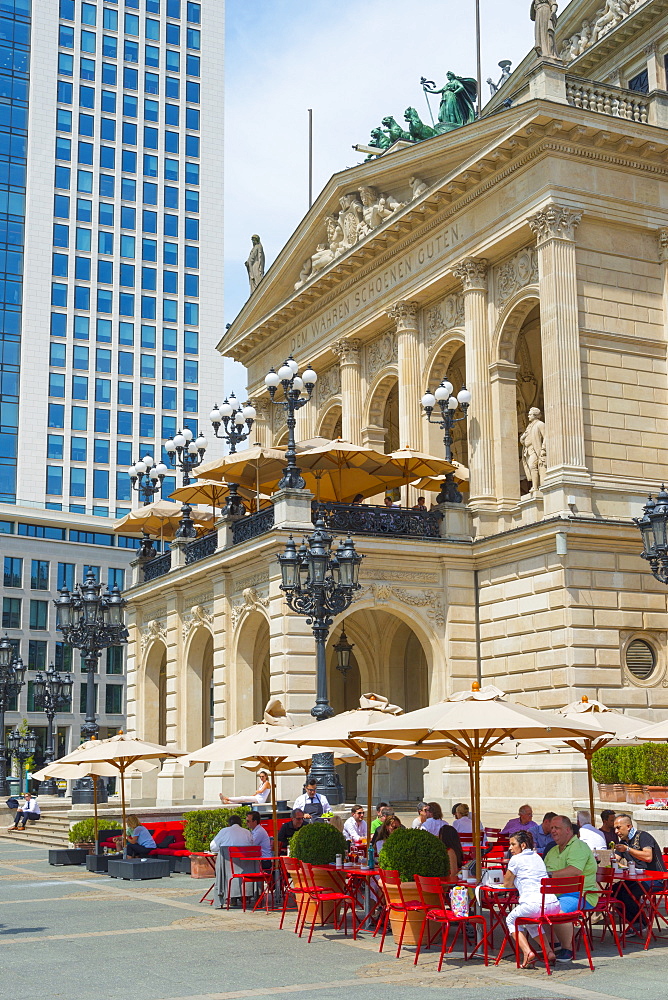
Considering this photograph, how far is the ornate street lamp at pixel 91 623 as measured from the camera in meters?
31.3

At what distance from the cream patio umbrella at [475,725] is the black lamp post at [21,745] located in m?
65.1

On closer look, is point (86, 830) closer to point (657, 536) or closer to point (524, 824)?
point (524, 824)

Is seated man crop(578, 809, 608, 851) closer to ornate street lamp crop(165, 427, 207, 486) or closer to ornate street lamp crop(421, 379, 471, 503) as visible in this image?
ornate street lamp crop(421, 379, 471, 503)

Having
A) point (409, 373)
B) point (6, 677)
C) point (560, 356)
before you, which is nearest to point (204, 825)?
point (560, 356)

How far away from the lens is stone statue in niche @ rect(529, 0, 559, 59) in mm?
32094

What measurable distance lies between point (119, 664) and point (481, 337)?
66.8 meters

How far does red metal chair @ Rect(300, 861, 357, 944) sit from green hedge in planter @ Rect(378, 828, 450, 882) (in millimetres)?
1129

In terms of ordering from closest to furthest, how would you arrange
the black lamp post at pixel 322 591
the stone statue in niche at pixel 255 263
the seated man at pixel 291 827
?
the seated man at pixel 291 827
the black lamp post at pixel 322 591
the stone statue in niche at pixel 255 263

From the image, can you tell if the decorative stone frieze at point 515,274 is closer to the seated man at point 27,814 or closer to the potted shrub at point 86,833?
the potted shrub at point 86,833

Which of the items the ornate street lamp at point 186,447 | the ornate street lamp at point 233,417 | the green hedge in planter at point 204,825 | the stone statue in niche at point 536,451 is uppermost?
the ornate street lamp at point 186,447

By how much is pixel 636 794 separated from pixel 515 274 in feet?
51.5

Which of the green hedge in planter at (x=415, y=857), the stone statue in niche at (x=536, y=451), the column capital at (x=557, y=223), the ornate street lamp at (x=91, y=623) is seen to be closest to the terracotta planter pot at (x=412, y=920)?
the green hedge in planter at (x=415, y=857)

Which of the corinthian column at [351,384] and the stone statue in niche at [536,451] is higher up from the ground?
the corinthian column at [351,384]

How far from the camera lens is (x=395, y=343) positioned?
39.2 meters
